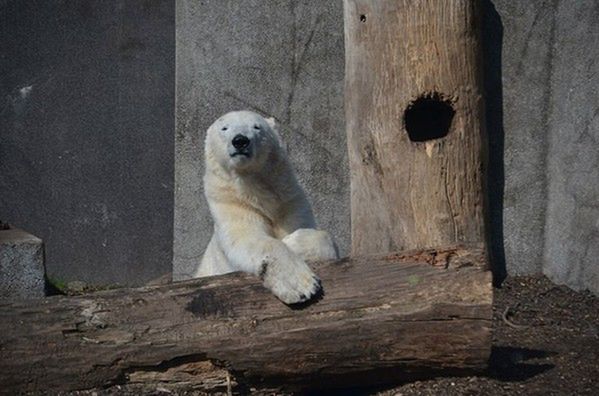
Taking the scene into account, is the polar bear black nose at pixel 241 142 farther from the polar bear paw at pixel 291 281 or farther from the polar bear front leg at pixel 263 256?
the polar bear paw at pixel 291 281

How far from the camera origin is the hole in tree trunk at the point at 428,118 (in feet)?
15.6

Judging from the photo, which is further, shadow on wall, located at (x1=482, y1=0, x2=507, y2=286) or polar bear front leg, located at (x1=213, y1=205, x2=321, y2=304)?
shadow on wall, located at (x1=482, y1=0, x2=507, y2=286)

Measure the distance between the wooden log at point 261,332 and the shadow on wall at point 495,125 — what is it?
8.17ft

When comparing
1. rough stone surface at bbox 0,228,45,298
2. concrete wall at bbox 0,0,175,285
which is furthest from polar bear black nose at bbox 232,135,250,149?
concrete wall at bbox 0,0,175,285

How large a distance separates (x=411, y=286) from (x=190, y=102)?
10.1ft

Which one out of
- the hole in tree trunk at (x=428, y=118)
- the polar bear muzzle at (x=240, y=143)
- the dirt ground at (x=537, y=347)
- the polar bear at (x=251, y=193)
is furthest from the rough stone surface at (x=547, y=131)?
the polar bear muzzle at (x=240, y=143)

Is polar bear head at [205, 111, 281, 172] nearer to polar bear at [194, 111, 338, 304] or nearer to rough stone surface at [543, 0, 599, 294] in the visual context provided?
polar bear at [194, 111, 338, 304]

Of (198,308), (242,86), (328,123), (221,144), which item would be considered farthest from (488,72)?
(198,308)

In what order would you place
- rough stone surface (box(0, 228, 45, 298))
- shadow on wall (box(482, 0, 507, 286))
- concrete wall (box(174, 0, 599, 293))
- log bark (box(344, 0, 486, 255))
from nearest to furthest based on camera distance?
log bark (box(344, 0, 486, 255))
rough stone surface (box(0, 228, 45, 298))
concrete wall (box(174, 0, 599, 293))
shadow on wall (box(482, 0, 507, 286))

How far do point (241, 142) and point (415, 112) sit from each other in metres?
0.91

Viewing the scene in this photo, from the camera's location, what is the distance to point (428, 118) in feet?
16.3

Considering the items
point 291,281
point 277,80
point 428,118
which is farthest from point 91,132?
point 291,281

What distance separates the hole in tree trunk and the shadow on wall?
4.84 ft

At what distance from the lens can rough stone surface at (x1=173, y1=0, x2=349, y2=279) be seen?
6.56 m
